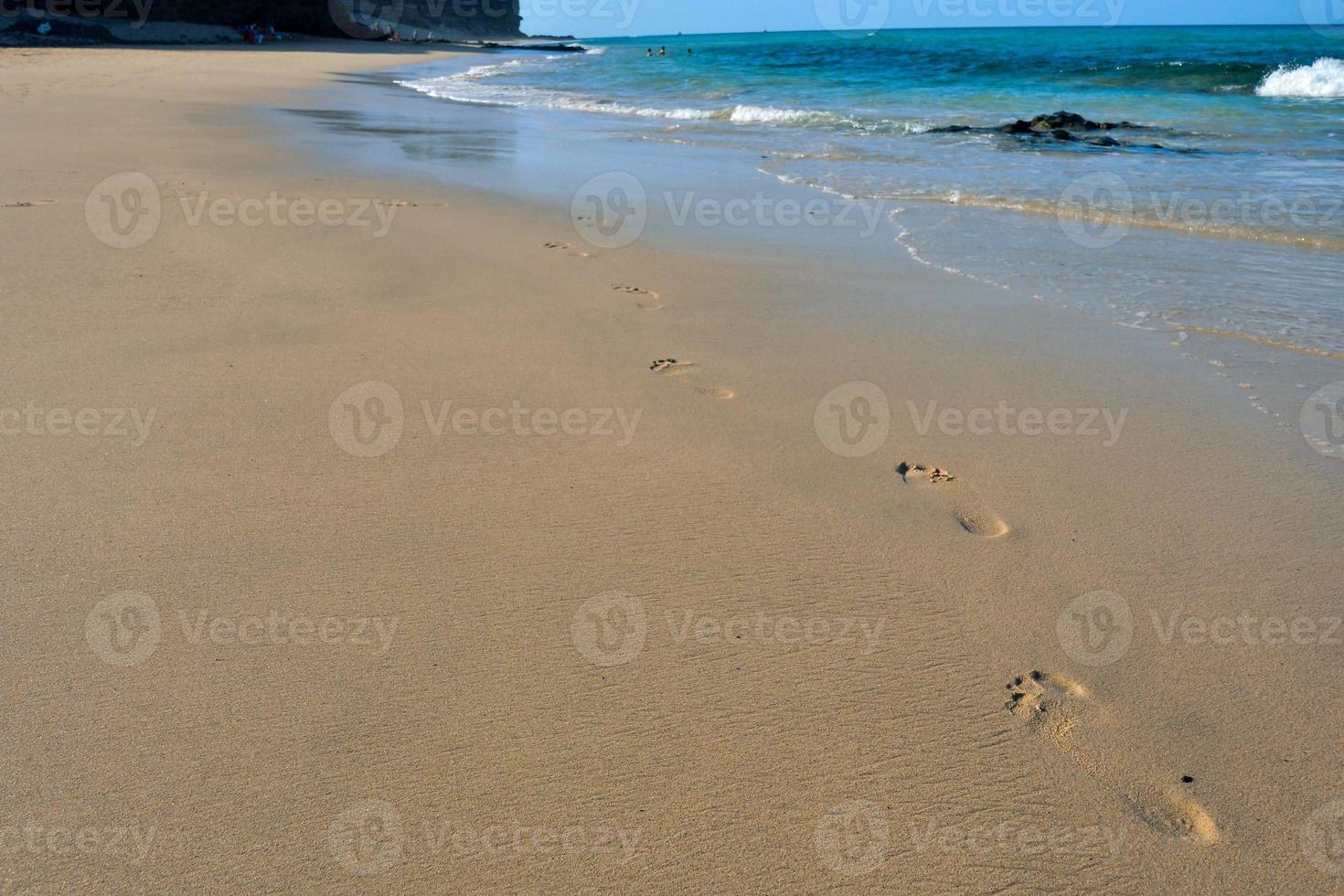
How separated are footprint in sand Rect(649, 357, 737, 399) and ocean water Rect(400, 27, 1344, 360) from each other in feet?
6.39

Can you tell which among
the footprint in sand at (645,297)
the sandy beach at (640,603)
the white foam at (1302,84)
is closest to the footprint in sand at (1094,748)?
the sandy beach at (640,603)

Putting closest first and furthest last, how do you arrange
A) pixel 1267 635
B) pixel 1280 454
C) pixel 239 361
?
pixel 1267 635 < pixel 1280 454 < pixel 239 361

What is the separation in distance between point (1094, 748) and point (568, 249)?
3.68m

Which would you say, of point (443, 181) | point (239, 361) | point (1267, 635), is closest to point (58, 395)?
point (239, 361)

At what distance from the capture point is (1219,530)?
2172mm

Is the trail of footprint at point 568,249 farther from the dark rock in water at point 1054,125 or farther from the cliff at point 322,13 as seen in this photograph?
the cliff at point 322,13

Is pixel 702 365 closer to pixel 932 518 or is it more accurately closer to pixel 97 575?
pixel 932 518

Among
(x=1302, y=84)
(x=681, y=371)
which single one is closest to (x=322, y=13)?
(x=1302, y=84)

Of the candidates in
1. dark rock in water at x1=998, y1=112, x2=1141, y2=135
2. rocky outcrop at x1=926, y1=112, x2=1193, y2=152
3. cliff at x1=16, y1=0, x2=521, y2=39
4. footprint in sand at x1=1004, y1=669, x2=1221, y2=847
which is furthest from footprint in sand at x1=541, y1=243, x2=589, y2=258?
cliff at x1=16, y1=0, x2=521, y2=39

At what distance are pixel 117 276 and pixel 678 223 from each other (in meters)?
2.99

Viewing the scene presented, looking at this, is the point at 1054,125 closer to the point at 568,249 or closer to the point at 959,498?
the point at 568,249

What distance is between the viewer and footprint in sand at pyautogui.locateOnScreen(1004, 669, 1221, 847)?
4.54 ft

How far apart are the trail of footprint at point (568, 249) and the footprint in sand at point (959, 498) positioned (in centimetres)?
253

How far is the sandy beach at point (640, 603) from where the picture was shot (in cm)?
133
